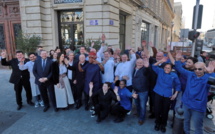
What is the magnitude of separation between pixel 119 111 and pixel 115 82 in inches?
32.7

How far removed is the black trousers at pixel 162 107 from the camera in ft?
11.8

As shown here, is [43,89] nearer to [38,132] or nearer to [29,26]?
[38,132]

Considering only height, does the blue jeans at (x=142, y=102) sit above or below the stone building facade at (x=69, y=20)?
below

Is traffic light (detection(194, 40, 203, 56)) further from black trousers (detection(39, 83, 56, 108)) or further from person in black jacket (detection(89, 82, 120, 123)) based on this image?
black trousers (detection(39, 83, 56, 108))

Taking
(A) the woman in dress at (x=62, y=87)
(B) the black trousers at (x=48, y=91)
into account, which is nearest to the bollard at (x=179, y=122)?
(A) the woman in dress at (x=62, y=87)

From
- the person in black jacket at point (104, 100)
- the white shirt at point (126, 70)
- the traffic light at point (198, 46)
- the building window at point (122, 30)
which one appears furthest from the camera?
the building window at point (122, 30)

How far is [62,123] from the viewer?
4.19 metres

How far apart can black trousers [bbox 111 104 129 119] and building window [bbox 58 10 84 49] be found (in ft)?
20.0

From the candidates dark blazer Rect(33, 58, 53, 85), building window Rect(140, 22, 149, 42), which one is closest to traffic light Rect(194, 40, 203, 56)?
dark blazer Rect(33, 58, 53, 85)

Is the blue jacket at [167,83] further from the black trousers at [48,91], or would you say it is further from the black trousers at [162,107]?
the black trousers at [48,91]

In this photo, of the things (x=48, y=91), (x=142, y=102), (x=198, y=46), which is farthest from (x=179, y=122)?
(x=198, y=46)

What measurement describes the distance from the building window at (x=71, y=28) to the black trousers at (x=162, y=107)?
684 cm

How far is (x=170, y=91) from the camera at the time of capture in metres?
3.54

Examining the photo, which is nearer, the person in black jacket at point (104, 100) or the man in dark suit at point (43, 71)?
the person in black jacket at point (104, 100)
